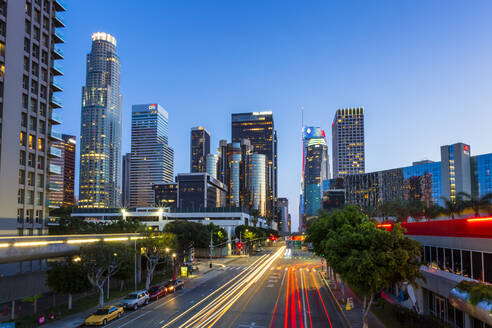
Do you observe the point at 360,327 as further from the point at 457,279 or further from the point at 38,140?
A: the point at 38,140

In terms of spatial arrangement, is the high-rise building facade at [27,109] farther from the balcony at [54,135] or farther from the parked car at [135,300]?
the parked car at [135,300]

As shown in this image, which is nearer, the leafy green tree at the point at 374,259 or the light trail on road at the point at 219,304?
the leafy green tree at the point at 374,259

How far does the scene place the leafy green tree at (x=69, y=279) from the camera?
4053 cm

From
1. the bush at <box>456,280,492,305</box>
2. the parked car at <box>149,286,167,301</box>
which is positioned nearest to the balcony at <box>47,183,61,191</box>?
the parked car at <box>149,286,167,301</box>

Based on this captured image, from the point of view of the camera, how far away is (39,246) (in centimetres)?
3706

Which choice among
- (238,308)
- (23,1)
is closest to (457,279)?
(238,308)

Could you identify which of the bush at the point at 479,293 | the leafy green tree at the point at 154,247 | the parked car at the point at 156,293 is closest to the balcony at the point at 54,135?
the leafy green tree at the point at 154,247

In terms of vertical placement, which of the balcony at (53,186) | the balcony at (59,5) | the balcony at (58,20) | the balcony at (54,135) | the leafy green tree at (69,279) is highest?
the balcony at (59,5)

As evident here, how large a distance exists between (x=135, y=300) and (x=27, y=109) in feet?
114

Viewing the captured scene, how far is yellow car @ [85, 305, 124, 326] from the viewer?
1364 inches

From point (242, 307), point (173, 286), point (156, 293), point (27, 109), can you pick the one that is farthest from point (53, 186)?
point (242, 307)

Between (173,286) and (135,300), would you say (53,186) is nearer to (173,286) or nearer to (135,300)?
(173,286)

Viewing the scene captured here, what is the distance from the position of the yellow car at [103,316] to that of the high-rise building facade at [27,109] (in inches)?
1021

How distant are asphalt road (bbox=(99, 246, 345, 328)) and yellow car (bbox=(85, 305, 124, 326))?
73cm
